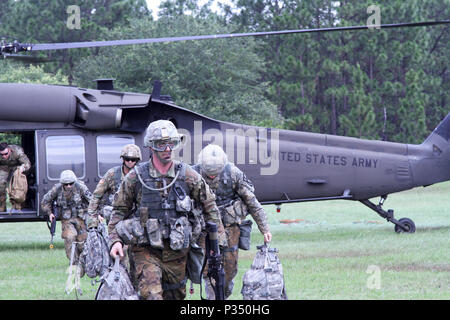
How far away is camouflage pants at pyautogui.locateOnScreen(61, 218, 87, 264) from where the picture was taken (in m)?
12.4

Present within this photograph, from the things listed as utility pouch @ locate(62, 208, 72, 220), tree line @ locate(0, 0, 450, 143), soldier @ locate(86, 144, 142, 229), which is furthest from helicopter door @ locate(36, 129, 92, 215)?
tree line @ locate(0, 0, 450, 143)

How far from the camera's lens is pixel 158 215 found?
23.6 feet

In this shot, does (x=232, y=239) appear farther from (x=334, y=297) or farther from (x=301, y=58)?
(x=301, y=58)

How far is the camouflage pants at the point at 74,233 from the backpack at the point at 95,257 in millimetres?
2280

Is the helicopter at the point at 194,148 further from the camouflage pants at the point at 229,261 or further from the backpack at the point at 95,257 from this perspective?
the camouflage pants at the point at 229,261

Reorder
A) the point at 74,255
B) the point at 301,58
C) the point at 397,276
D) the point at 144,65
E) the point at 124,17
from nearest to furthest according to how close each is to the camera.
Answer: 1. the point at 397,276
2. the point at 74,255
3. the point at 144,65
4. the point at 301,58
5. the point at 124,17

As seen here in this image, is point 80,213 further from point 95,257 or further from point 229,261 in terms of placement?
point 229,261

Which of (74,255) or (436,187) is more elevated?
(74,255)

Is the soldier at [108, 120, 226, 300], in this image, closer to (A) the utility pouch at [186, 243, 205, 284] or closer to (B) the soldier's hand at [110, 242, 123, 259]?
(B) the soldier's hand at [110, 242, 123, 259]

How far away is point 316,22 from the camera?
54.4 m

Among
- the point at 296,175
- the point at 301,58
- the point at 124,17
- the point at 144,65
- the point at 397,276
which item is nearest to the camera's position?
the point at 397,276

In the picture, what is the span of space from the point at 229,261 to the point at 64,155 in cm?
681

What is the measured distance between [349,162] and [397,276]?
17.7 ft
